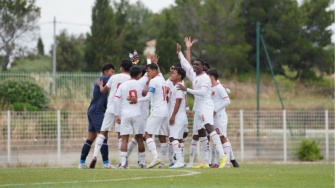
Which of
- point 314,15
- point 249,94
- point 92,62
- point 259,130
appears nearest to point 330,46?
point 314,15

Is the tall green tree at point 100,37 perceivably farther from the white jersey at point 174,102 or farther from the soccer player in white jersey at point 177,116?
the soccer player in white jersey at point 177,116

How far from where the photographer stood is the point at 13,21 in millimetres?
56281

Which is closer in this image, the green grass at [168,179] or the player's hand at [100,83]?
the green grass at [168,179]

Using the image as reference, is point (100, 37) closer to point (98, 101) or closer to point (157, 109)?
point (98, 101)

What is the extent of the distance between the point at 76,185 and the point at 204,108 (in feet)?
19.7

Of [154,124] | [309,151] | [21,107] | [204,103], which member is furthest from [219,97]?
[21,107]

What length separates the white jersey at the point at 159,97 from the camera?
19.6 m

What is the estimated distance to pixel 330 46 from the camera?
61.1 m

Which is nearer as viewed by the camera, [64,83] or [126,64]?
[126,64]

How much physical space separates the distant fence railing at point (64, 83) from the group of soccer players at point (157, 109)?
1889cm

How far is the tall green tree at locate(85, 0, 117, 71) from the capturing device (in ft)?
194

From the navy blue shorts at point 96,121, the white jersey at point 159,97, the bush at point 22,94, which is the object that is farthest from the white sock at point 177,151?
the bush at point 22,94

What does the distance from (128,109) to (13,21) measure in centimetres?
3773

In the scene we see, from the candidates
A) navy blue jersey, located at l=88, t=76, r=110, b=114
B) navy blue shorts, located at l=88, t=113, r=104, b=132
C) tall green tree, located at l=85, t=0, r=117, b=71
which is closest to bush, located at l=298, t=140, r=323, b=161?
navy blue jersey, located at l=88, t=76, r=110, b=114
